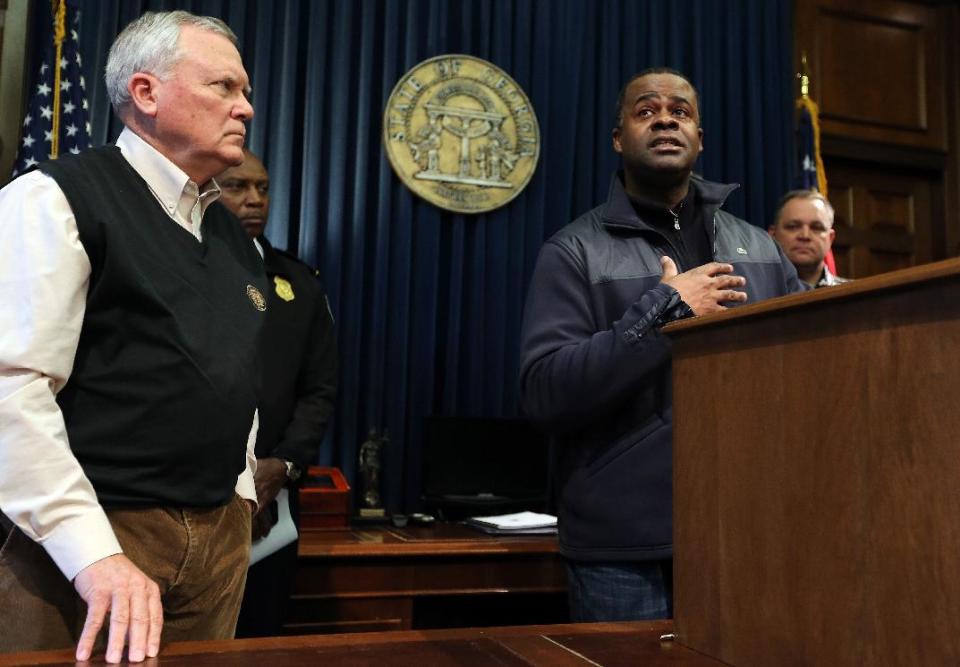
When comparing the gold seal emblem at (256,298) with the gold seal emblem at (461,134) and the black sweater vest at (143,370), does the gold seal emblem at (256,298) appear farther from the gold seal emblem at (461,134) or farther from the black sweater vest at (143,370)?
the gold seal emblem at (461,134)

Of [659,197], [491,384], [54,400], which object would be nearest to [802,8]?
[491,384]

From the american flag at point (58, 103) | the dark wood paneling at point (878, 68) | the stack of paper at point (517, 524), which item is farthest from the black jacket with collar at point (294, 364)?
the dark wood paneling at point (878, 68)

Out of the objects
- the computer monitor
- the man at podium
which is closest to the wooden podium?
the man at podium

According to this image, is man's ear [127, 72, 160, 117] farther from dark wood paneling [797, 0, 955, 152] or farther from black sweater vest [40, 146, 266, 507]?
dark wood paneling [797, 0, 955, 152]

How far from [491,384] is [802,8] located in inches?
91.5

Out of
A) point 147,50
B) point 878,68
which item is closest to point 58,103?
point 147,50

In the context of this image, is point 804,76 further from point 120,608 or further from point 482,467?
point 120,608

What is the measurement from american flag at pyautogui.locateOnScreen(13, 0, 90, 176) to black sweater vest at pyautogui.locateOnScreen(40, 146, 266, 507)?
2.07 meters

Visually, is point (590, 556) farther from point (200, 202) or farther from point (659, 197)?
point (200, 202)

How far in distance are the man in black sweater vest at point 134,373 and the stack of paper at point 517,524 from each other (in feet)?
5.43

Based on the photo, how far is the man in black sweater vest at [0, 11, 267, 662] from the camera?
3.69 ft

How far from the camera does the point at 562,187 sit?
3.91 metres

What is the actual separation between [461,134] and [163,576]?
2.78m

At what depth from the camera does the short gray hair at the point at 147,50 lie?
144 cm
